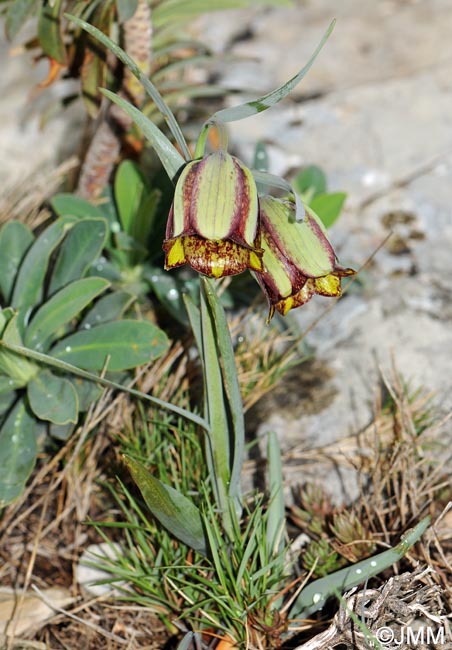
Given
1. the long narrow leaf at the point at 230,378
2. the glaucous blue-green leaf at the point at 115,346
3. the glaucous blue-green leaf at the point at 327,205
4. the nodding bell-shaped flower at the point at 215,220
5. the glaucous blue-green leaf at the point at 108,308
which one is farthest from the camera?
the glaucous blue-green leaf at the point at 327,205

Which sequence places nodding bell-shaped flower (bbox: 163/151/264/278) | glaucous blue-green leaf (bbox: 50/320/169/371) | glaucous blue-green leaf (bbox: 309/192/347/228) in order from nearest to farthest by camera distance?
nodding bell-shaped flower (bbox: 163/151/264/278), glaucous blue-green leaf (bbox: 50/320/169/371), glaucous blue-green leaf (bbox: 309/192/347/228)

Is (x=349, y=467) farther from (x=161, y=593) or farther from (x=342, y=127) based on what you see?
(x=342, y=127)

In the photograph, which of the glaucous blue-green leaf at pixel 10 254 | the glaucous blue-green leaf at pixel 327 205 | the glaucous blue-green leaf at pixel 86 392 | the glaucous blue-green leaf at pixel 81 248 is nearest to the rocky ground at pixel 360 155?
the glaucous blue-green leaf at pixel 327 205

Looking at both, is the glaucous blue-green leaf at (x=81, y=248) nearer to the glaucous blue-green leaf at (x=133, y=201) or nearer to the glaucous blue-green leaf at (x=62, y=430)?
the glaucous blue-green leaf at (x=133, y=201)

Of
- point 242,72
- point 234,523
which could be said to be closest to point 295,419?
point 234,523

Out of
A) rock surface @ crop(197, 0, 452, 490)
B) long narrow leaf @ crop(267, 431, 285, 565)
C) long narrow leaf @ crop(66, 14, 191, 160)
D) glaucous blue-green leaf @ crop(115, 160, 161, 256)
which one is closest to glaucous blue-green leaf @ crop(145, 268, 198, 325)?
glaucous blue-green leaf @ crop(115, 160, 161, 256)

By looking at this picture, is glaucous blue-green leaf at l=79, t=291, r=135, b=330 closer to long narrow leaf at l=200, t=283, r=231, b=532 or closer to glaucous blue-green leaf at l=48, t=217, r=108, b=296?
glaucous blue-green leaf at l=48, t=217, r=108, b=296
